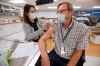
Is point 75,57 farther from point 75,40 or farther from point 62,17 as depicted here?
point 62,17

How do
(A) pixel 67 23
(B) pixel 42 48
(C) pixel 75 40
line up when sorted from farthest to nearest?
1. (A) pixel 67 23
2. (C) pixel 75 40
3. (B) pixel 42 48

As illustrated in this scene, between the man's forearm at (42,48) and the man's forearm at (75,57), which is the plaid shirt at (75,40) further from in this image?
the man's forearm at (42,48)

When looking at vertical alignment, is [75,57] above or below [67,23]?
below

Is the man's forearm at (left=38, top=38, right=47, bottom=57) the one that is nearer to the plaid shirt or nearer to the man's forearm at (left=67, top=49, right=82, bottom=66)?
the plaid shirt

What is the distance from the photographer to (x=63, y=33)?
1650mm

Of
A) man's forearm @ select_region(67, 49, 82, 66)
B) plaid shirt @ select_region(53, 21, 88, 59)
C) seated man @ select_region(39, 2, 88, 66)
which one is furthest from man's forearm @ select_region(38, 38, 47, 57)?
man's forearm @ select_region(67, 49, 82, 66)

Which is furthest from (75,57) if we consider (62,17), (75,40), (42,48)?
(62,17)

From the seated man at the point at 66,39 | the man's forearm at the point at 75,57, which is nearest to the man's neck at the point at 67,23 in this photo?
the seated man at the point at 66,39

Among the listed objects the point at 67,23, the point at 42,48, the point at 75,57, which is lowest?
the point at 75,57

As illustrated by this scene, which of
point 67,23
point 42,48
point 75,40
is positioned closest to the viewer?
point 42,48

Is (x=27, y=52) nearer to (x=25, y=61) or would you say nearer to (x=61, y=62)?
(x=25, y=61)

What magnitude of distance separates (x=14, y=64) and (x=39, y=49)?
501 mm

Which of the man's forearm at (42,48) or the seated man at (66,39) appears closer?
the man's forearm at (42,48)

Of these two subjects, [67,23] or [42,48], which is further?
[67,23]
